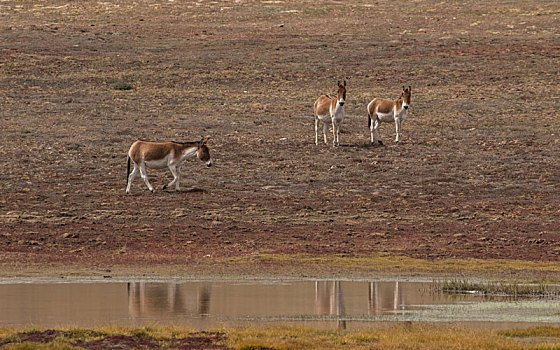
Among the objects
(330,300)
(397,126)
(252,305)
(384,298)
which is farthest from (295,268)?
(397,126)

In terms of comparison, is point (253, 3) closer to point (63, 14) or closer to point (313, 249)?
point (63, 14)

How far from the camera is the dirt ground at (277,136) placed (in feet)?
74.1

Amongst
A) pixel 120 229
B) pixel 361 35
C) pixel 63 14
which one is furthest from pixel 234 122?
pixel 63 14

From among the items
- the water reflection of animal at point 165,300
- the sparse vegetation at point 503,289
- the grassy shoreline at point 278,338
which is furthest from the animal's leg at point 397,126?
the grassy shoreline at point 278,338

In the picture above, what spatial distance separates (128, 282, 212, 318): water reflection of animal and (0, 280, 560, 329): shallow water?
1 cm

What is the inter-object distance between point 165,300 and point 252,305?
1.25m

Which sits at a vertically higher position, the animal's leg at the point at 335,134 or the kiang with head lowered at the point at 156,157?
the kiang with head lowered at the point at 156,157

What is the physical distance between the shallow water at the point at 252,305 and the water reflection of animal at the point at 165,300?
13 mm

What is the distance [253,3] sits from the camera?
215 feet

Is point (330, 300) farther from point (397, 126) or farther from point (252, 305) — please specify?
point (397, 126)

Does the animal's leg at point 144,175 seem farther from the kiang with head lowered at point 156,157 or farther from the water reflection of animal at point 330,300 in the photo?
the water reflection of animal at point 330,300

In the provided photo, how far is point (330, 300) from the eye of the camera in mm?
16203

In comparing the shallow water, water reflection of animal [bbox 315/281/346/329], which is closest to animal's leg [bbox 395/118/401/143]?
the shallow water

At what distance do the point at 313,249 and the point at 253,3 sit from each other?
45.3m
